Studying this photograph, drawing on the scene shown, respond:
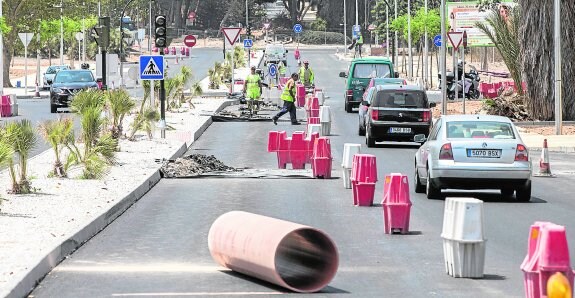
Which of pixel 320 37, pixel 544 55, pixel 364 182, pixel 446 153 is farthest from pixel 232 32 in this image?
pixel 320 37

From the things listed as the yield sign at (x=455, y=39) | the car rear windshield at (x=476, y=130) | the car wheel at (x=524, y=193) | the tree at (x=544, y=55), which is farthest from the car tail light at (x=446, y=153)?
the yield sign at (x=455, y=39)

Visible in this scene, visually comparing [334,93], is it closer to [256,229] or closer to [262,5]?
[256,229]

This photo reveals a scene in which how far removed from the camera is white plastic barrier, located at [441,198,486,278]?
13422 mm

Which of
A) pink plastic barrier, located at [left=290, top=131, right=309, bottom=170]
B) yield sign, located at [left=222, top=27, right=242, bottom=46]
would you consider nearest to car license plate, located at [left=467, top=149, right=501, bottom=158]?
pink plastic barrier, located at [left=290, top=131, right=309, bottom=170]

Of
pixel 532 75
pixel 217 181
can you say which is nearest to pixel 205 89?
pixel 532 75

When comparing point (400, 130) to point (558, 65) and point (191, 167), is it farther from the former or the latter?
point (191, 167)

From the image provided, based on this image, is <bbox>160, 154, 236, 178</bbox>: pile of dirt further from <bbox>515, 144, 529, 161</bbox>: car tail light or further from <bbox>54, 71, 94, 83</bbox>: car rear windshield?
<bbox>54, 71, 94, 83</bbox>: car rear windshield

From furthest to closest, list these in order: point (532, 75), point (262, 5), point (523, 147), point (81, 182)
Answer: point (262, 5) → point (532, 75) → point (81, 182) → point (523, 147)

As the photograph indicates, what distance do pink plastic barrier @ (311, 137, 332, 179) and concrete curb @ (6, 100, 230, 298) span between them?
9.92 feet

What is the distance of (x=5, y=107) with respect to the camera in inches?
2172

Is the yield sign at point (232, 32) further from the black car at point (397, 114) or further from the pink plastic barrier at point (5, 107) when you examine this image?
the black car at point (397, 114)

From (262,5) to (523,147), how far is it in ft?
549

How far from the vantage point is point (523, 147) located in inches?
899

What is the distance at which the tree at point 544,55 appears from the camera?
47844 mm
